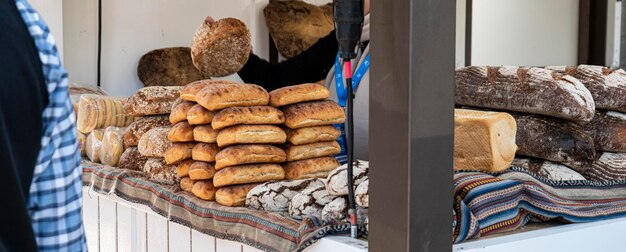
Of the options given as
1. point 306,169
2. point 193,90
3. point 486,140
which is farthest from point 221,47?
point 486,140

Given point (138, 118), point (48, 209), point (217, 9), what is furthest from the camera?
point (217, 9)

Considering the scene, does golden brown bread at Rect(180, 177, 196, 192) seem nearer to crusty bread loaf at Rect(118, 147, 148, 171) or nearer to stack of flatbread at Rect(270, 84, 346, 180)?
stack of flatbread at Rect(270, 84, 346, 180)

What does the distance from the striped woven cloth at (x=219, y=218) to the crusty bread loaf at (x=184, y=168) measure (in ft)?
0.19

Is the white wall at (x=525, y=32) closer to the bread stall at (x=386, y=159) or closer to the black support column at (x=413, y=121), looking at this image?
the bread stall at (x=386, y=159)

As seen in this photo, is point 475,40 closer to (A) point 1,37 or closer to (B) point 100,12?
(B) point 100,12

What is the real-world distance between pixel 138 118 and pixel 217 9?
2.96 m

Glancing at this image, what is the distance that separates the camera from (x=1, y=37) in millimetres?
722

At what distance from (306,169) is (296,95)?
23 centimetres

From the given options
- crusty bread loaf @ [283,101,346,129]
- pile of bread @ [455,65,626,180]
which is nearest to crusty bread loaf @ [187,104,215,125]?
crusty bread loaf @ [283,101,346,129]

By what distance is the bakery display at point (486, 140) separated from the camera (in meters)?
1.74

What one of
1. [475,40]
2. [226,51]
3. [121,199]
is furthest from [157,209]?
[475,40]

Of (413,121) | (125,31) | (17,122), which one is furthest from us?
(125,31)

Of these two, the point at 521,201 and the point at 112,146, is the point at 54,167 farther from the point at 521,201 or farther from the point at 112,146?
the point at 112,146

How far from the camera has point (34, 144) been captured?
766 millimetres
